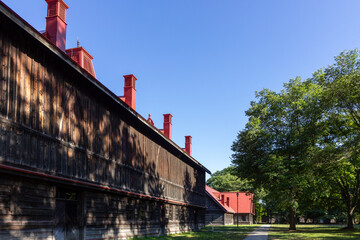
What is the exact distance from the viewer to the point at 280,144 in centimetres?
3812

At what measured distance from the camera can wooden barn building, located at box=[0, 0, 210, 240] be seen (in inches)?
444

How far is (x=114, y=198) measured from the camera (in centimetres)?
1891

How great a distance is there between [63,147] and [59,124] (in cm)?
91

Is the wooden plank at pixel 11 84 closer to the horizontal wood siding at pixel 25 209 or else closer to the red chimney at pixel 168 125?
the horizontal wood siding at pixel 25 209

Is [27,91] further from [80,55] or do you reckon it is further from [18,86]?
[80,55]

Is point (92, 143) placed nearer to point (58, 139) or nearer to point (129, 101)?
point (58, 139)

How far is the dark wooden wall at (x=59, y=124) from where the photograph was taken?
446 inches

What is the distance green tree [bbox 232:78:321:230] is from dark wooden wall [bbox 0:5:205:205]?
17429 mm

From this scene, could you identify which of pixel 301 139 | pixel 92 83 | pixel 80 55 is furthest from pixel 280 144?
pixel 92 83

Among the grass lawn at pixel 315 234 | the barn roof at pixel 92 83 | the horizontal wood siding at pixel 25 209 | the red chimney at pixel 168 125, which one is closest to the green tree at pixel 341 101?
the grass lawn at pixel 315 234

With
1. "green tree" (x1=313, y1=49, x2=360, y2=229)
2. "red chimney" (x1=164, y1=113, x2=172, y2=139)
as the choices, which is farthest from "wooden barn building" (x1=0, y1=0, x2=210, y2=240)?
"green tree" (x1=313, y1=49, x2=360, y2=229)

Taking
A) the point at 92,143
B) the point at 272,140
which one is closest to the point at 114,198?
the point at 92,143

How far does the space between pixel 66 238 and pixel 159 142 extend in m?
13.5

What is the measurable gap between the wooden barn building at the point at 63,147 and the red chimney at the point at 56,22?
5 centimetres
